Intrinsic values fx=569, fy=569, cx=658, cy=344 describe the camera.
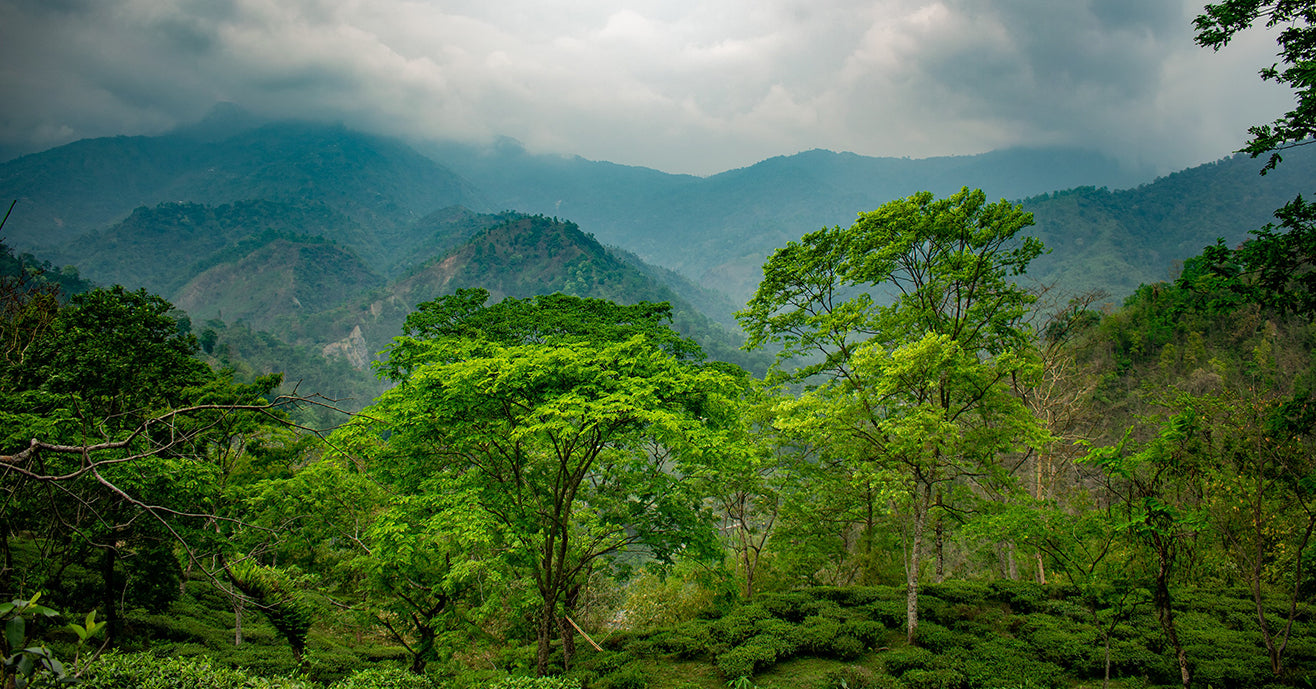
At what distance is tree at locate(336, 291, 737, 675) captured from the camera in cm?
1016

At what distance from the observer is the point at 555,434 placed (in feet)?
32.5

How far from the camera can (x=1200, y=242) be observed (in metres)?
145

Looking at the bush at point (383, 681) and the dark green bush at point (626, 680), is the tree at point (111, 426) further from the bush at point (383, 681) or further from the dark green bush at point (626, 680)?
Result: the dark green bush at point (626, 680)

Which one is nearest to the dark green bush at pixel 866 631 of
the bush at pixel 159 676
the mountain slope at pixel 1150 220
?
the bush at pixel 159 676

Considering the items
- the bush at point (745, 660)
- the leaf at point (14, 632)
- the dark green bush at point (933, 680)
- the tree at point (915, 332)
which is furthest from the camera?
the tree at point (915, 332)

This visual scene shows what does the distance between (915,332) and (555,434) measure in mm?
9156

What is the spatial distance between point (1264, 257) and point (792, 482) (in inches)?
462

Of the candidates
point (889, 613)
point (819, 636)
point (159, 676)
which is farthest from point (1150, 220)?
point (159, 676)

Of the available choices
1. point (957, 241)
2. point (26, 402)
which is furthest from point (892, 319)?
point (26, 402)

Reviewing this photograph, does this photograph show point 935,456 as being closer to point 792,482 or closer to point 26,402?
point 792,482

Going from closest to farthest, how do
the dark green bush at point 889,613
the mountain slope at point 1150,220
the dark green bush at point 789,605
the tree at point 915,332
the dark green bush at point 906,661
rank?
the dark green bush at point 906,661, the tree at point 915,332, the dark green bush at point 889,613, the dark green bush at point 789,605, the mountain slope at point 1150,220

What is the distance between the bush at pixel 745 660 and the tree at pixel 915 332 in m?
3.14

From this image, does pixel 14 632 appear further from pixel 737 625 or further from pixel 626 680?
pixel 737 625

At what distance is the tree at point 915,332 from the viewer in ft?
36.8
